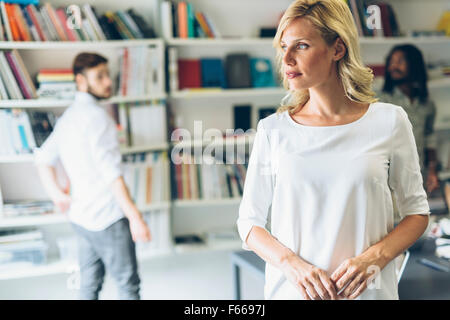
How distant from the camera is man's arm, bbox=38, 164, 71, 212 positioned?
2.15 metres

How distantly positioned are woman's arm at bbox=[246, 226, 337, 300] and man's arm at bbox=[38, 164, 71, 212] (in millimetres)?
1347

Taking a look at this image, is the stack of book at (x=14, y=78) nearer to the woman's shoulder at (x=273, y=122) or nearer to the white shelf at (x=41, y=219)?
the white shelf at (x=41, y=219)

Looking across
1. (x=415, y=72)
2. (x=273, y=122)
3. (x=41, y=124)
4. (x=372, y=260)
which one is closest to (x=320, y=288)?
(x=372, y=260)

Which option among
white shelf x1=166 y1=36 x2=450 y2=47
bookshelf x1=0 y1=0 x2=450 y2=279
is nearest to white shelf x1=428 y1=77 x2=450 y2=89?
bookshelf x1=0 y1=0 x2=450 y2=279

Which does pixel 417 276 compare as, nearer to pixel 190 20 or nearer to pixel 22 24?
pixel 190 20

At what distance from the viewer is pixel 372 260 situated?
1.01m

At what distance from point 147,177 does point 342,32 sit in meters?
1.70

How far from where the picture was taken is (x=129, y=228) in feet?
6.38

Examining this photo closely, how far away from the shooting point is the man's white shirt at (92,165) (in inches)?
74.5

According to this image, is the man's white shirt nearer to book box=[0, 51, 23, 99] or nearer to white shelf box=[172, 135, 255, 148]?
book box=[0, 51, 23, 99]


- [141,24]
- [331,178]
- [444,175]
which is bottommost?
[444,175]

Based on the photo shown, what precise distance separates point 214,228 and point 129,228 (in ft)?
3.17

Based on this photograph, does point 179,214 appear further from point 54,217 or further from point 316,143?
point 316,143

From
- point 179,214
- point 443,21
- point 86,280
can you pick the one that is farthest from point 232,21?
point 86,280
